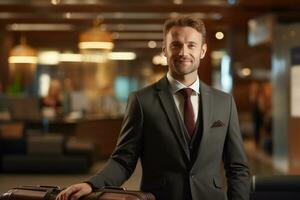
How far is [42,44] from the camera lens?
19328 mm

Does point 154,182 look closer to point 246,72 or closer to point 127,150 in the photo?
point 127,150

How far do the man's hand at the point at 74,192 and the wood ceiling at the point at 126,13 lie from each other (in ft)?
27.5

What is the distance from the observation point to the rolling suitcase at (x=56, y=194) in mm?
2019

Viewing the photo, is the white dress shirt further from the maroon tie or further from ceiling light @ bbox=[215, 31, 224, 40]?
ceiling light @ bbox=[215, 31, 224, 40]

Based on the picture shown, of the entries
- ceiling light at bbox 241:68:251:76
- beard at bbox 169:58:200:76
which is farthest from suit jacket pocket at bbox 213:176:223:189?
ceiling light at bbox 241:68:251:76

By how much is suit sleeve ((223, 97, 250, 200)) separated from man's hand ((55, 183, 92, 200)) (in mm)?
564

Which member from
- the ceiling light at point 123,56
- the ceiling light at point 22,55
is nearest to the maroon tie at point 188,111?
the ceiling light at point 22,55

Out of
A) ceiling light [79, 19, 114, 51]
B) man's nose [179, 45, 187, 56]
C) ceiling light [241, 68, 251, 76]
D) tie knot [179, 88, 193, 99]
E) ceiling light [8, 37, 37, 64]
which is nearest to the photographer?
man's nose [179, 45, 187, 56]

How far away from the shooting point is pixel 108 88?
14.6 meters

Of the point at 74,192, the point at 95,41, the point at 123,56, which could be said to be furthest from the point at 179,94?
the point at 123,56

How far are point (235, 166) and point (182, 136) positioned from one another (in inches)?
10.5

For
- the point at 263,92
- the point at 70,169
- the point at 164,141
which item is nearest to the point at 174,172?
the point at 164,141

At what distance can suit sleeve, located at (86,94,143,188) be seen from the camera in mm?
2303

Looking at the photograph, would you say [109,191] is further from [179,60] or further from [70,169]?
[70,169]
